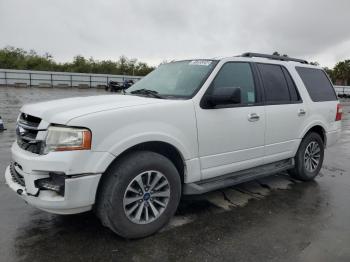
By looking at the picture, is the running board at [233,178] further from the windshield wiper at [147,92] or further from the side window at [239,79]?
the windshield wiper at [147,92]

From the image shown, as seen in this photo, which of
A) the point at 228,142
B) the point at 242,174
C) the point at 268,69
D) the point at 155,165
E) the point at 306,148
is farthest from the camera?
the point at 306,148

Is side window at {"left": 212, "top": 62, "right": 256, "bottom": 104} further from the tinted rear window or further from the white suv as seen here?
the tinted rear window

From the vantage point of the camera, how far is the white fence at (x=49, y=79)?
30.1 m

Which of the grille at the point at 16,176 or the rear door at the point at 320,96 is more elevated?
the rear door at the point at 320,96

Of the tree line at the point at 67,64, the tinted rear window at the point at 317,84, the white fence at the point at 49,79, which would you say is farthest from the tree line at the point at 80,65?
the tinted rear window at the point at 317,84

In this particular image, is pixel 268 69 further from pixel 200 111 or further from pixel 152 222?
pixel 152 222

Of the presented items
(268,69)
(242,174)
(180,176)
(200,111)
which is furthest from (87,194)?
(268,69)

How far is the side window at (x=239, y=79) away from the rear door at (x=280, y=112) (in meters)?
0.24

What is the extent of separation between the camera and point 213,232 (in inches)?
133

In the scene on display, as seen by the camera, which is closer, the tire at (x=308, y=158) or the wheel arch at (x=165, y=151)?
the wheel arch at (x=165, y=151)

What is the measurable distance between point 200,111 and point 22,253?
220 cm

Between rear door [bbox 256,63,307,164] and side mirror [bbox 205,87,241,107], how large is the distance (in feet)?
3.23

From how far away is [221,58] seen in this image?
4.00 metres

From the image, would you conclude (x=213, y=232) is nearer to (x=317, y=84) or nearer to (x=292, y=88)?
(x=292, y=88)
